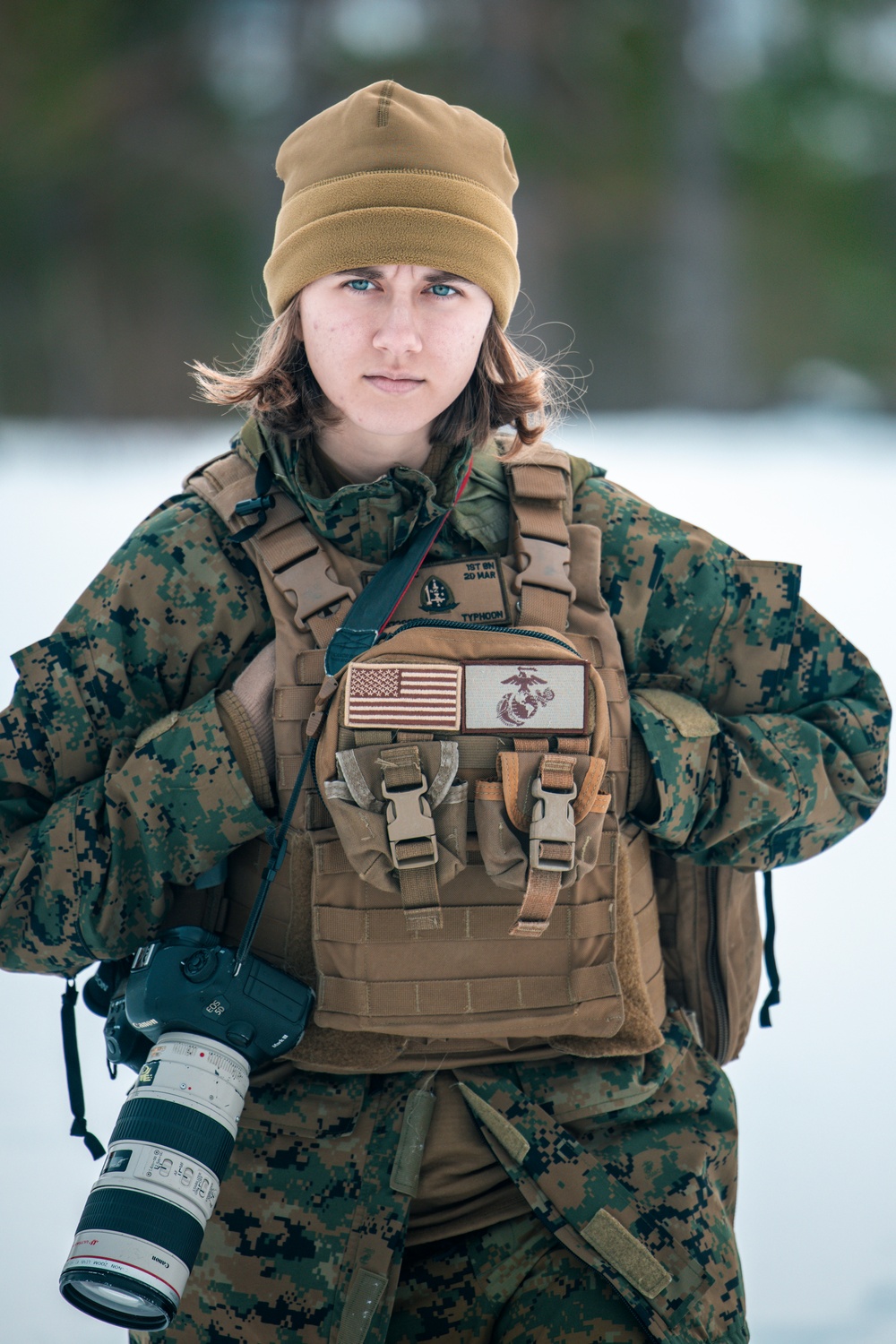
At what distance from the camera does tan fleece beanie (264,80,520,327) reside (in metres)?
1.54

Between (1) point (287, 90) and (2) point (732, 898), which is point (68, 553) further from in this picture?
(1) point (287, 90)

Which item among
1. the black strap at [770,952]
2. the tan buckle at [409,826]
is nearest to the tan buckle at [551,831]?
the tan buckle at [409,826]

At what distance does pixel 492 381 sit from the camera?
1.72 m

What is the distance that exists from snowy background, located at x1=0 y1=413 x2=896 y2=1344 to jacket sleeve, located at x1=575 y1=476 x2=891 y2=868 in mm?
914

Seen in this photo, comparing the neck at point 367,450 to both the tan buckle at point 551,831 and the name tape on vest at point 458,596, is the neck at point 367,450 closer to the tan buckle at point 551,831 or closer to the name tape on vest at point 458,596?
the name tape on vest at point 458,596

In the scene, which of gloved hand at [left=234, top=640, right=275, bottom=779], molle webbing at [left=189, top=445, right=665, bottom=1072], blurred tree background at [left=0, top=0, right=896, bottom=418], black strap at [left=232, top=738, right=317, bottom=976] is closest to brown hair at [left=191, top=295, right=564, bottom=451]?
molle webbing at [left=189, top=445, right=665, bottom=1072]

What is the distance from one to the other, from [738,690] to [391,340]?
0.68 metres

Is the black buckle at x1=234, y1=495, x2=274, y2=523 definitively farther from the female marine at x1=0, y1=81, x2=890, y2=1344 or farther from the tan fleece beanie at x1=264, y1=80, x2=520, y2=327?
the tan fleece beanie at x1=264, y1=80, x2=520, y2=327

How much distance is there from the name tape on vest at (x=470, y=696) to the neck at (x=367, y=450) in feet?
1.09

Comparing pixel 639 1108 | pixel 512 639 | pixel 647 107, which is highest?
pixel 647 107

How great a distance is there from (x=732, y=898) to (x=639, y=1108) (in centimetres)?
36

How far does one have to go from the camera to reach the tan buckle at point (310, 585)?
158 cm

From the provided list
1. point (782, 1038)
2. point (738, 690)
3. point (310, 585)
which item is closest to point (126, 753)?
point (310, 585)

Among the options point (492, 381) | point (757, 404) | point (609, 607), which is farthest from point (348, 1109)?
point (757, 404)
